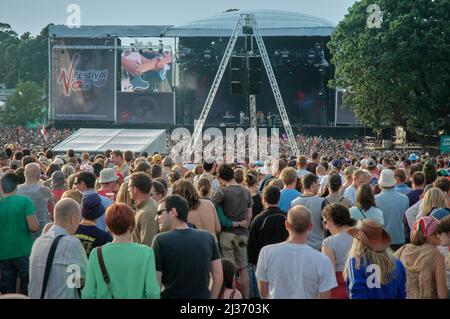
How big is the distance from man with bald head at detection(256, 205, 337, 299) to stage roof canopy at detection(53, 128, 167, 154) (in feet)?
73.4

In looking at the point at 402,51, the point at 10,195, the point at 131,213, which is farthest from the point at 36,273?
the point at 402,51

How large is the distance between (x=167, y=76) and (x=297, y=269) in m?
38.9

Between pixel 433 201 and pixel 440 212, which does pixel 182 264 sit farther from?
pixel 433 201

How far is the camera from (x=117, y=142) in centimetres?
2983

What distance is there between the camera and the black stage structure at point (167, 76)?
4312 centimetres

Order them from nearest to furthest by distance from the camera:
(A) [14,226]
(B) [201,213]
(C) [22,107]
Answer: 1. (A) [14,226]
2. (B) [201,213]
3. (C) [22,107]

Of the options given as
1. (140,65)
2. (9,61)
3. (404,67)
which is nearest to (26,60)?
(9,61)

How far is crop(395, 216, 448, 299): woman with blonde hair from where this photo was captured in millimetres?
5750

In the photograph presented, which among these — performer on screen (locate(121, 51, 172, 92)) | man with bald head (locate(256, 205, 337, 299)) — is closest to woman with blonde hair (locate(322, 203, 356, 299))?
man with bald head (locate(256, 205, 337, 299))

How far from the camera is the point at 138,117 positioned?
44344 millimetres

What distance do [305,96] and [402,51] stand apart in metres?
11.9

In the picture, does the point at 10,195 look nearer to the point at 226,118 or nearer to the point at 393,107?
the point at 393,107

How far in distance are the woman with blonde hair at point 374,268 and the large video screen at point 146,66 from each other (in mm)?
38448

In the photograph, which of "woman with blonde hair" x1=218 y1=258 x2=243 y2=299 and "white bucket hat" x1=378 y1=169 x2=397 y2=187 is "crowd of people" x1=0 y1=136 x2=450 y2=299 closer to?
"woman with blonde hair" x1=218 y1=258 x2=243 y2=299
